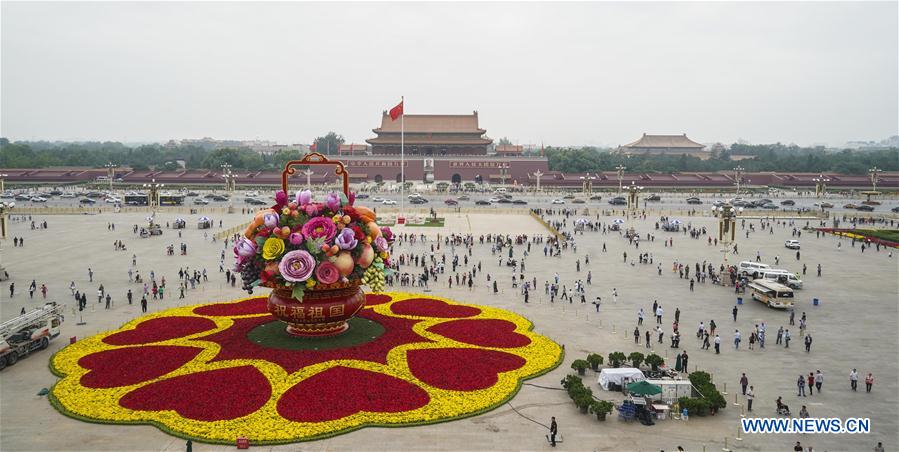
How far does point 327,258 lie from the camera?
1869 centimetres

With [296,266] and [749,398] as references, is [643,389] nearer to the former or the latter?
[749,398]

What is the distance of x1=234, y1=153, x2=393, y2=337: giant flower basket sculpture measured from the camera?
18.5 m

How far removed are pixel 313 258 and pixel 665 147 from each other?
15095 centimetres

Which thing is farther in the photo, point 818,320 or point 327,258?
point 818,320

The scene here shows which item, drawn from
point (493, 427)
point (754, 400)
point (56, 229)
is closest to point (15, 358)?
point (493, 427)

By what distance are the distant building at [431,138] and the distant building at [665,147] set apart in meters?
65.2

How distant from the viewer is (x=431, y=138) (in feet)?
342

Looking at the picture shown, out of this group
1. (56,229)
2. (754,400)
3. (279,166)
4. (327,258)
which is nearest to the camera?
(754,400)

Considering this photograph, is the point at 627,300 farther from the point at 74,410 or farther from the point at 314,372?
the point at 74,410

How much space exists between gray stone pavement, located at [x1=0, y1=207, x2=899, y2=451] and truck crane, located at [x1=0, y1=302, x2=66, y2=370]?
1.19 ft

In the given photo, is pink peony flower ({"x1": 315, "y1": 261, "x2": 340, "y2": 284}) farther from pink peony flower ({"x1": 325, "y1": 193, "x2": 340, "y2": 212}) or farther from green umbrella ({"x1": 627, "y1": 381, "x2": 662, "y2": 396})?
green umbrella ({"x1": 627, "y1": 381, "x2": 662, "y2": 396})

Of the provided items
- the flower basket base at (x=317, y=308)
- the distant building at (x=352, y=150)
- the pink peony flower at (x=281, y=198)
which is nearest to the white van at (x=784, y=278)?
the flower basket base at (x=317, y=308)

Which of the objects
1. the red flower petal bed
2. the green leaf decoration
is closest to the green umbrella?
the green leaf decoration

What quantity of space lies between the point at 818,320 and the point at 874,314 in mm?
2801
